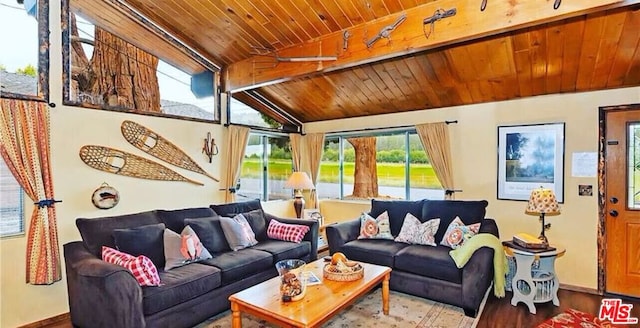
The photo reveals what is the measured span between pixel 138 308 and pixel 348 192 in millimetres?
3925

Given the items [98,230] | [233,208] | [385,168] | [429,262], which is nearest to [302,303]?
[429,262]

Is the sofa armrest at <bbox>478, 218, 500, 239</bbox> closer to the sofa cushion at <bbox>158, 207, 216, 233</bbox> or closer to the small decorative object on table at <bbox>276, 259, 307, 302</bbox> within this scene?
the small decorative object on table at <bbox>276, 259, 307, 302</bbox>

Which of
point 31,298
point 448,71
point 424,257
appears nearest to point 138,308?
point 31,298

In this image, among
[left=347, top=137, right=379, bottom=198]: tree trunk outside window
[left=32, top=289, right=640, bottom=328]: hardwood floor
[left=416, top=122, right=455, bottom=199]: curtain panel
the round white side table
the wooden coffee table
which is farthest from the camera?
[left=347, top=137, right=379, bottom=198]: tree trunk outside window

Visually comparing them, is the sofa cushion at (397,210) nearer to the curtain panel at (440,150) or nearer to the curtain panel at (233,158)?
the curtain panel at (440,150)

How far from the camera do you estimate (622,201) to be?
11.9ft

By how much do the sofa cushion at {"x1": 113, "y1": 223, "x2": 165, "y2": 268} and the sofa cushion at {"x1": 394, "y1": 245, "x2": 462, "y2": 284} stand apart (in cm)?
238

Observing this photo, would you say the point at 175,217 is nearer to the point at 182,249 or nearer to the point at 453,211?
the point at 182,249

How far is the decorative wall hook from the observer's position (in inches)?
183

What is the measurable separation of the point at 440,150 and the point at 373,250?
71.2 inches

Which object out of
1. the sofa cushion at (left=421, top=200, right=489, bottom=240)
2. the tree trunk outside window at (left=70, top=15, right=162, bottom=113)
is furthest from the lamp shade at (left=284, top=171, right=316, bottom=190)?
the tree trunk outside window at (left=70, top=15, right=162, bottom=113)

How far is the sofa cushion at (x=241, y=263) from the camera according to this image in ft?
10.5

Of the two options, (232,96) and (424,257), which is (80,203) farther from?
(424,257)

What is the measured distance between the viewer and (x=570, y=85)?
3.77 meters
